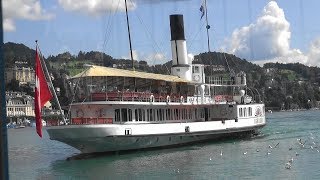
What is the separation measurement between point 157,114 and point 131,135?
4693 mm

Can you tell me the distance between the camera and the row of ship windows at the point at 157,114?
29906mm

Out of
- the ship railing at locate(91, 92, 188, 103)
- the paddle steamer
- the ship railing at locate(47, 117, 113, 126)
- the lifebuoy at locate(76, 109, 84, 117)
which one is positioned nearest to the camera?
the ship railing at locate(47, 117, 113, 126)

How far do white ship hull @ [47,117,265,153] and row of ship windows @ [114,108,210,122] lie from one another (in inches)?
45.1

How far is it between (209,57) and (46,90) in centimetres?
2594

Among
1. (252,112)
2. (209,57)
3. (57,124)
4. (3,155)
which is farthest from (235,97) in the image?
(3,155)

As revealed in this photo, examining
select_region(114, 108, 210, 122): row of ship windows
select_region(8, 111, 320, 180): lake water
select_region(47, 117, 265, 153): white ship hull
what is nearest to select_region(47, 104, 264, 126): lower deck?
select_region(114, 108, 210, 122): row of ship windows

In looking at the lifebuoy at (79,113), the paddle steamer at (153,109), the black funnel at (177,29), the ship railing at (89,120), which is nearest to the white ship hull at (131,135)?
the paddle steamer at (153,109)

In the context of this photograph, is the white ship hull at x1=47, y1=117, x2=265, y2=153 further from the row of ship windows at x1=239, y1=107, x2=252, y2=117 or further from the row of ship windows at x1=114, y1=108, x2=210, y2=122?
the row of ship windows at x1=239, y1=107, x2=252, y2=117

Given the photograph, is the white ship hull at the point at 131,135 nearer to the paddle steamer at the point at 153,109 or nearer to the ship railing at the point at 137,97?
the paddle steamer at the point at 153,109

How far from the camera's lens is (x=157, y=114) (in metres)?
33.2

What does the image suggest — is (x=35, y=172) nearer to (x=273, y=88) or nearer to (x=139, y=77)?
(x=139, y=77)

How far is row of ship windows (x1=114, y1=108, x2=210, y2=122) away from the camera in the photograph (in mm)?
29906

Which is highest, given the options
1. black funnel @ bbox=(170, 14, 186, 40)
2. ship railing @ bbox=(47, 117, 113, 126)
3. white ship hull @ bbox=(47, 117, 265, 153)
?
black funnel @ bbox=(170, 14, 186, 40)

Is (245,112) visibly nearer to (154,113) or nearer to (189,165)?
(154,113)
